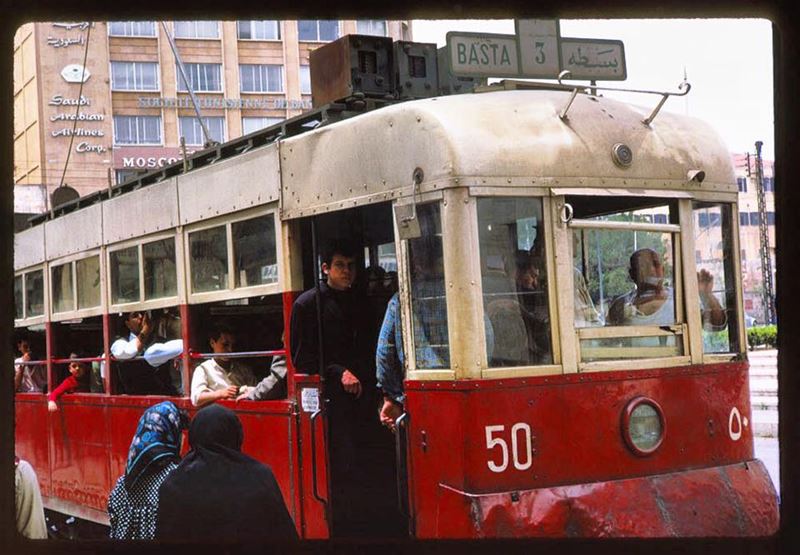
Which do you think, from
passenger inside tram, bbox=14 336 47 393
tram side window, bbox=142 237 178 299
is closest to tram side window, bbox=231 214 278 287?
tram side window, bbox=142 237 178 299

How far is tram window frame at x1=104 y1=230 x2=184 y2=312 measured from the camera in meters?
6.66

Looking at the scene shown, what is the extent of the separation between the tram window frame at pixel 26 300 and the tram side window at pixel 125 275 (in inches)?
48.6

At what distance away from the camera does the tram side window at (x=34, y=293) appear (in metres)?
8.48

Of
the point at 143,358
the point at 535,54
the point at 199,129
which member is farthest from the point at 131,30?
the point at 535,54

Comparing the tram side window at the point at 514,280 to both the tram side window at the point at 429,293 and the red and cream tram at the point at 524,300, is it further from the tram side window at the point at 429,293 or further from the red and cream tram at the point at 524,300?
the tram side window at the point at 429,293

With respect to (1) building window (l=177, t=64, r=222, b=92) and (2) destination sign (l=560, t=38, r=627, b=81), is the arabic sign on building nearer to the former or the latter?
(2) destination sign (l=560, t=38, r=627, b=81)

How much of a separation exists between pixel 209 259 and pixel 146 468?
4.06 feet

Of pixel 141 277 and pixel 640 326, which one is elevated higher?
pixel 141 277

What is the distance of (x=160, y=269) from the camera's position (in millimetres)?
6863

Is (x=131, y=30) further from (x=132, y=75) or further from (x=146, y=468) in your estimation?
(x=146, y=468)

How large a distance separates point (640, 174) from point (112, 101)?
155 inches

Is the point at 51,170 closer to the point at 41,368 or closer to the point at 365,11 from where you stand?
the point at 41,368

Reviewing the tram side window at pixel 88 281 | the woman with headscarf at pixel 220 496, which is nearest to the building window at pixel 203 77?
the tram side window at pixel 88 281

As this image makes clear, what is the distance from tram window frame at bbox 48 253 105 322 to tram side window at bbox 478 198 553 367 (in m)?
3.46
